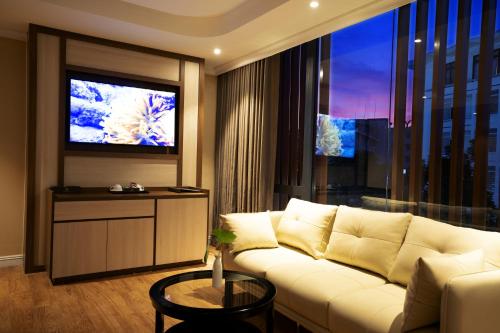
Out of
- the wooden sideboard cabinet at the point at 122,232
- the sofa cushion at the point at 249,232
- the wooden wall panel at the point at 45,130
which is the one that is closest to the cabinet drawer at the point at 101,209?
the wooden sideboard cabinet at the point at 122,232

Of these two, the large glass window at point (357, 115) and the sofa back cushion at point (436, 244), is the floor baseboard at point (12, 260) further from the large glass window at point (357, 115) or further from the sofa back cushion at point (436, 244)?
the sofa back cushion at point (436, 244)

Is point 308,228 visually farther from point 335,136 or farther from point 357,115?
point 357,115

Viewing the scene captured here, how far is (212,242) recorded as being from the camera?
495 centimetres

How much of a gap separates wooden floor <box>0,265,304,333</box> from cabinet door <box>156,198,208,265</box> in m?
0.36

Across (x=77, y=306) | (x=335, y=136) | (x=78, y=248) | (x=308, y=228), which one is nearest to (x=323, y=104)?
(x=335, y=136)

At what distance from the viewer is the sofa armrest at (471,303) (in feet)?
5.45

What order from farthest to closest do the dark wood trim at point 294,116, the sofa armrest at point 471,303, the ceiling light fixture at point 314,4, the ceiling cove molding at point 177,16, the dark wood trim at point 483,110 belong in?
the dark wood trim at point 294,116 < the ceiling cove molding at point 177,16 < the ceiling light fixture at point 314,4 < the dark wood trim at point 483,110 < the sofa armrest at point 471,303

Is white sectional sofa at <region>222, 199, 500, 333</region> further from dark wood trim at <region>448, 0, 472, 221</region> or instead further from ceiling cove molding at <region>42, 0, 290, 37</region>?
ceiling cove molding at <region>42, 0, 290, 37</region>

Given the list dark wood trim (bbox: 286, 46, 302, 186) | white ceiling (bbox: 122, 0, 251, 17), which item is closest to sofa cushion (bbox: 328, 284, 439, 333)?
dark wood trim (bbox: 286, 46, 302, 186)

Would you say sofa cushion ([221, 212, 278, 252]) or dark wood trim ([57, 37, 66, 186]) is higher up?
dark wood trim ([57, 37, 66, 186])

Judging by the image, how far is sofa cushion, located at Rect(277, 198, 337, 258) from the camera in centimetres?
309

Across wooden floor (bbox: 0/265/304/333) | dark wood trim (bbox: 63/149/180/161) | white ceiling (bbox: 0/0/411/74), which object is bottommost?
wooden floor (bbox: 0/265/304/333)

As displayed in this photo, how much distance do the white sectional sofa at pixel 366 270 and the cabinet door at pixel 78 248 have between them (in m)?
1.29

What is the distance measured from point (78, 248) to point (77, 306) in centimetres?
70
